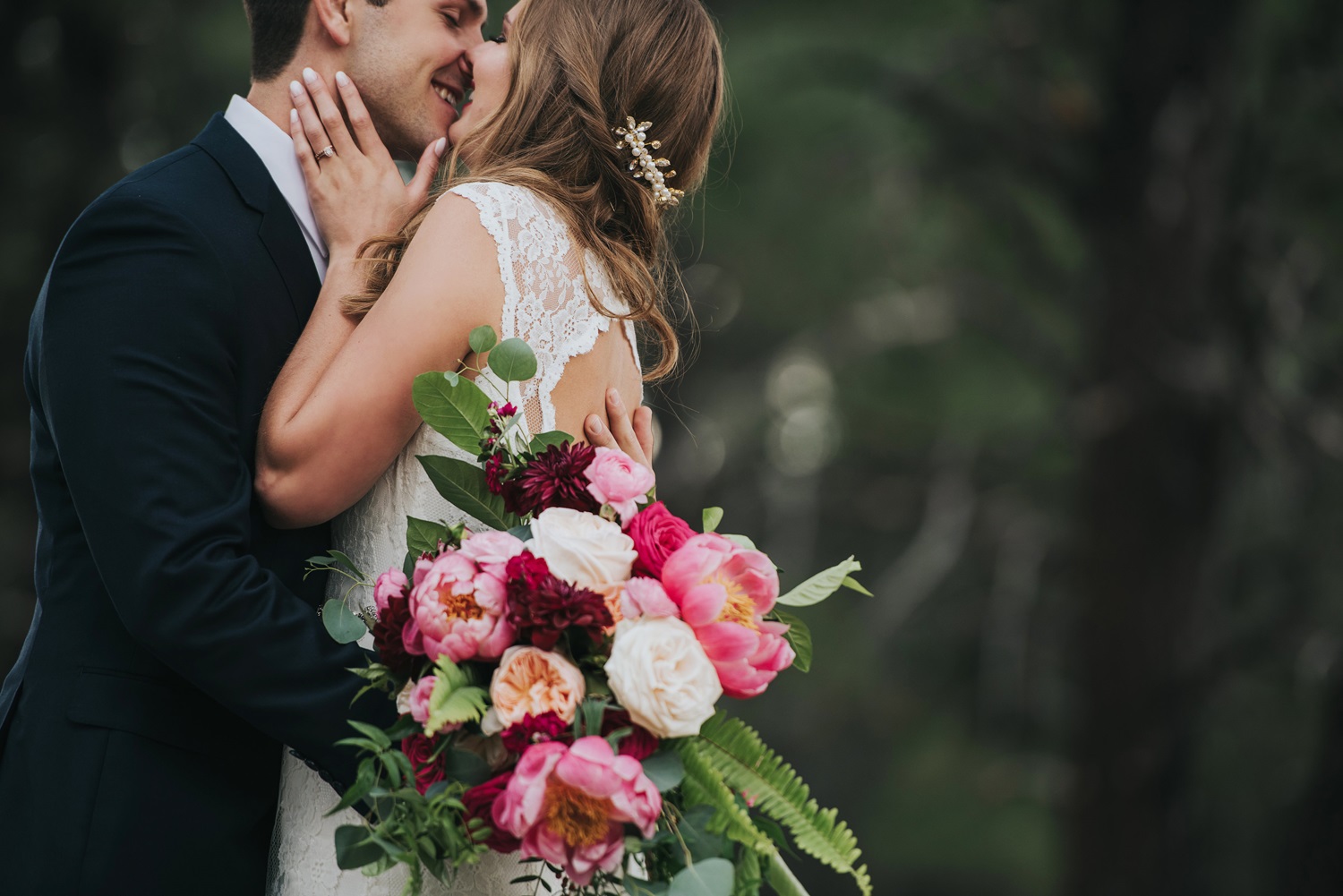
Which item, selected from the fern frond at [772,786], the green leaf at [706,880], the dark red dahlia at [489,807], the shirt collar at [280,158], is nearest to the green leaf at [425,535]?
the dark red dahlia at [489,807]

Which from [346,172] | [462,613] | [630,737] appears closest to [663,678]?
[630,737]

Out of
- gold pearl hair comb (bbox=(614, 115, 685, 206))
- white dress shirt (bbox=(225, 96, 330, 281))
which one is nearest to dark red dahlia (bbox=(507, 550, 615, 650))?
white dress shirt (bbox=(225, 96, 330, 281))

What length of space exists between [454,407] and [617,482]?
334 mm

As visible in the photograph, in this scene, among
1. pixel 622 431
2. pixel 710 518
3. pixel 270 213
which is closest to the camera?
pixel 710 518

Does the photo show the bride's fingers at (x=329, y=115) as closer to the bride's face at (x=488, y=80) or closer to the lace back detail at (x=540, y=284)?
the bride's face at (x=488, y=80)

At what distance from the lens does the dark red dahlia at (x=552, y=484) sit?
220 cm

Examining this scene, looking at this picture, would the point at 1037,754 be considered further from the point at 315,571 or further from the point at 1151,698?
the point at 315,571

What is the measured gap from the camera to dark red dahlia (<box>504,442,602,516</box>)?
86.7 inches

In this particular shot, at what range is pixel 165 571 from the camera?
7.30ft

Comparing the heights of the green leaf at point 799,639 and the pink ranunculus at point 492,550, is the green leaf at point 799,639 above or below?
below

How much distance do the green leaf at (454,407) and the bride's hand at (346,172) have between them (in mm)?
595

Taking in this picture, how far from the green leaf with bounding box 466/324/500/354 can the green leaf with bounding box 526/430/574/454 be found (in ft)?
0.62

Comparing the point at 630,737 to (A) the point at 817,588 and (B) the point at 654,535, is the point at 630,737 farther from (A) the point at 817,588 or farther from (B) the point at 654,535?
(A) the point at 817,588

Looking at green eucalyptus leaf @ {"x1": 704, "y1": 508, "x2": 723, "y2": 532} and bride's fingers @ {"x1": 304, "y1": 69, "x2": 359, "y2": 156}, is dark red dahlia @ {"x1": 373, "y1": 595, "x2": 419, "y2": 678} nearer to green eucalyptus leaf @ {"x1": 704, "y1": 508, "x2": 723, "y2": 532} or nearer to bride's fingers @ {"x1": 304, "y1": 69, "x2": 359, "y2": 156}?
green eucalyptus leaf @ {"x1": 704, "y1": 508, "x2": 723, "y2": 532}
